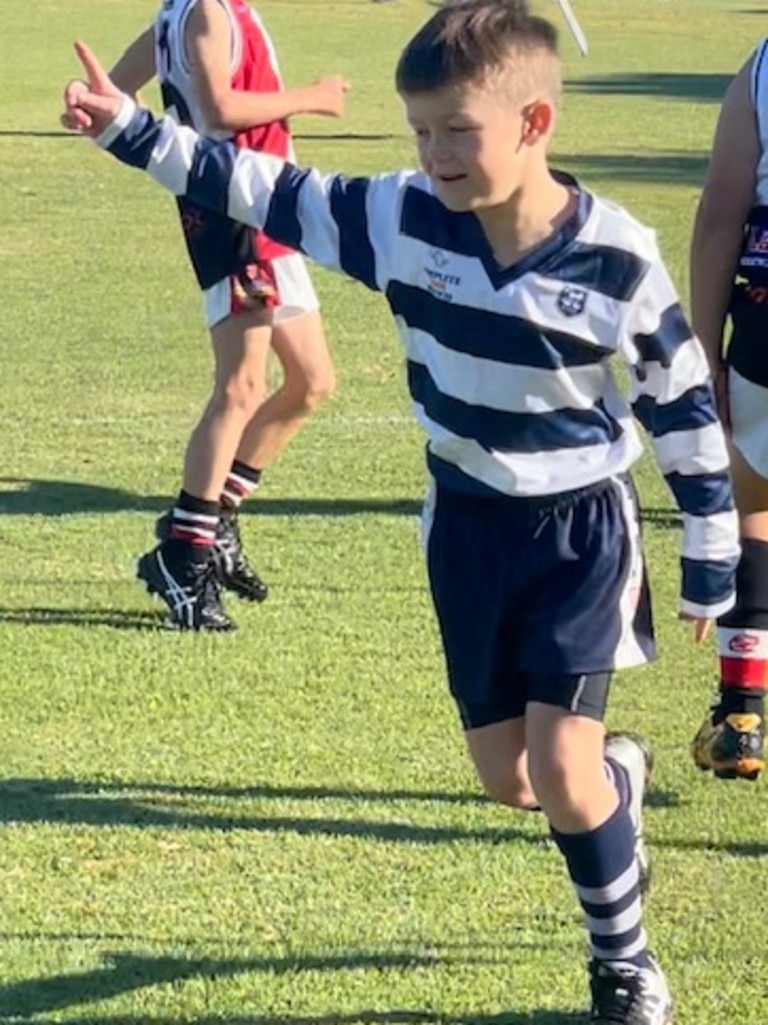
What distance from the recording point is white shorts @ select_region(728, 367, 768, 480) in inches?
216

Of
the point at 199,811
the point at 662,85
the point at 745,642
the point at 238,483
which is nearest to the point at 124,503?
the point at 238,483

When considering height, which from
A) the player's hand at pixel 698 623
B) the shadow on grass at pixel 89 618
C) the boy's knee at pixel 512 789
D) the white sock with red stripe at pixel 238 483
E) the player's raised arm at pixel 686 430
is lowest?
the shadow on grass at pixel 89 618

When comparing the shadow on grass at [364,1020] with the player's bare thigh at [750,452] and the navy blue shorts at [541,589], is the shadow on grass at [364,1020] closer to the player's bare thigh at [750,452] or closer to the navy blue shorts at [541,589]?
the navy blue shorts at [541,589]

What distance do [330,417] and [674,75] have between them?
86.0ft

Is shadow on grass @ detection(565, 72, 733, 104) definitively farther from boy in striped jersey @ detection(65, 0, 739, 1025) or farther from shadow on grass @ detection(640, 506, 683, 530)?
boy in striped jersey @ detection(65, 0, 739, 1025)

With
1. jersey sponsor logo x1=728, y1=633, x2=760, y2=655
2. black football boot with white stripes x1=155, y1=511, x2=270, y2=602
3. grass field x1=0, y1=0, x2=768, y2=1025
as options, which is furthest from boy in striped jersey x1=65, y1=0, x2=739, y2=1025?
black football boot with white stripes x1=155, y1=511, x2=270, y2=602

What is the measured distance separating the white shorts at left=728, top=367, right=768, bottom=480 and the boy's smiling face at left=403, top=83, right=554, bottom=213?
1.53 m

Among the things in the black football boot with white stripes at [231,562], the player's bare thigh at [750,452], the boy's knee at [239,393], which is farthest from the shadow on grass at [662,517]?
the player's bare thigh at [750,452]

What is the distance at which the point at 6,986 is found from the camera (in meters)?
4.52

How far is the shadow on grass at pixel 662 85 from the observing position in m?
31.8

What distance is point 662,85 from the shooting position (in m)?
33.6

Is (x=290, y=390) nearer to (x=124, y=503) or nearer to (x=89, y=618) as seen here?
(x=89, y=618)

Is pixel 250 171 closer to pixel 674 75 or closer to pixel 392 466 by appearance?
pixel 392 466

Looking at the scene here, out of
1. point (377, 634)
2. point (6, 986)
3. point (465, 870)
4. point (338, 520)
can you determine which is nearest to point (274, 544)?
point (338, 520)
